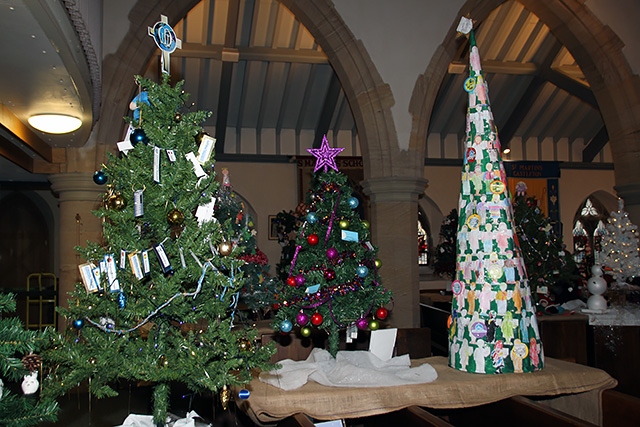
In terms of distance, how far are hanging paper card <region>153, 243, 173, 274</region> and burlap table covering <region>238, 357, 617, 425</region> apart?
0.77m

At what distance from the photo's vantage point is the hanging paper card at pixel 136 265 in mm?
1832

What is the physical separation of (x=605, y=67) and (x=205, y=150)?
573 cm

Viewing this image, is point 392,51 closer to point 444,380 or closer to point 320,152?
point 320,152

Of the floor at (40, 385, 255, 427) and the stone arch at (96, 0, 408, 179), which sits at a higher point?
the stone arch at (96, 0, 408, 179)

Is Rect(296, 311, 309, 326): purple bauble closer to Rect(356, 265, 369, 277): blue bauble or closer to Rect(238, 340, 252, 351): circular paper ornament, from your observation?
Rect(356, 265, 369, 277): blue bauble

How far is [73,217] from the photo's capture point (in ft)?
15.8

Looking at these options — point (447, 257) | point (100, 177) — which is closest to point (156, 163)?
point (100, 177)

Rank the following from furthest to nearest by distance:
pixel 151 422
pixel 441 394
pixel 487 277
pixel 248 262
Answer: pixel 248 262 → pixel 487 277 → pixel 441 394 → pixel 151 422

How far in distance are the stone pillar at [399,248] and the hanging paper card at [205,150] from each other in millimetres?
3596

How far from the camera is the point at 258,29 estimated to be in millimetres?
9461

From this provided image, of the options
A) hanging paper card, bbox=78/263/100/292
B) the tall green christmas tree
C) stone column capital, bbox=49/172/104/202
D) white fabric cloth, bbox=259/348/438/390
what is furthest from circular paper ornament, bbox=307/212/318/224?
stone column capital, bbox=49/172/104/202

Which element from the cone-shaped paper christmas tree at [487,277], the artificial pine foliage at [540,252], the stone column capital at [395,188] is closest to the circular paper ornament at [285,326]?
the cone-shaped paper christmas tree at [487,277]

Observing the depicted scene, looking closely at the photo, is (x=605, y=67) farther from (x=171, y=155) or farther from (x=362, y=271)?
(x=171, y=155)

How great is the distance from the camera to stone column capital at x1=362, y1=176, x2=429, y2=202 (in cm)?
557
